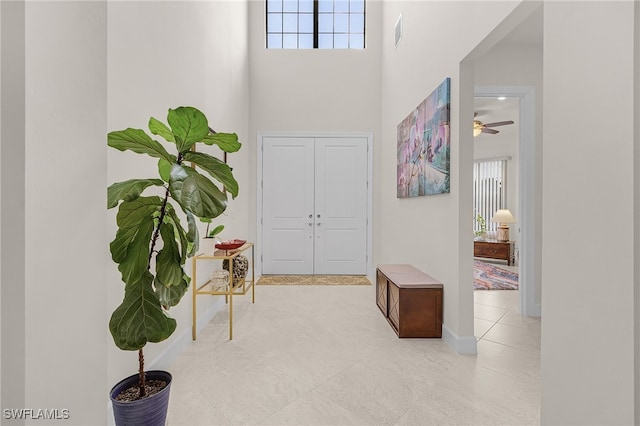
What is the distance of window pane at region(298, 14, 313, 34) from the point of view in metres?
5.07

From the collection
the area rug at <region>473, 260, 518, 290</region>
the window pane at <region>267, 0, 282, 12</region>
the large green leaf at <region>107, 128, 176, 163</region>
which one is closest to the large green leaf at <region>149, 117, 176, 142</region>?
the large green leaf at <region>107, 128, 176, 163</region>

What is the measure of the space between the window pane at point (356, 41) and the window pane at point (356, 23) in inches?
3.3

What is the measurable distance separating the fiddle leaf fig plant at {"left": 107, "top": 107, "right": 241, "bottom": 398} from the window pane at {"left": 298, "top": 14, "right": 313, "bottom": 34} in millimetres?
4719

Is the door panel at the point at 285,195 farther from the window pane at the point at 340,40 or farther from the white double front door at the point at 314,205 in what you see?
the window pane at the point at 340,40

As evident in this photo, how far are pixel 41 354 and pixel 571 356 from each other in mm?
1732

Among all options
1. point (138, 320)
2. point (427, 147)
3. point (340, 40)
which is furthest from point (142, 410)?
point (340, 40)

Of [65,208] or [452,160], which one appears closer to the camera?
[65,208]

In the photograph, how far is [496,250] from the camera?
596cm

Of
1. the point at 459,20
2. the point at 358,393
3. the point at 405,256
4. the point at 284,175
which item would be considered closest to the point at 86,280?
the point at 358,393

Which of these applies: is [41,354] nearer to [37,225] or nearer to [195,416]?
[37,225]

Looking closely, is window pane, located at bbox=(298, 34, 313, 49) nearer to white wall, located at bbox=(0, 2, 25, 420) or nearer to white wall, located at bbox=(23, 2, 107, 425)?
white wall, located at bbox=(23, 2, 107, 425)

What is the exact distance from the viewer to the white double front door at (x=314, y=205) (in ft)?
16.0

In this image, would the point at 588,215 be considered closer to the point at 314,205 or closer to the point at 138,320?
the point at 138,320

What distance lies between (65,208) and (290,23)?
543cm
